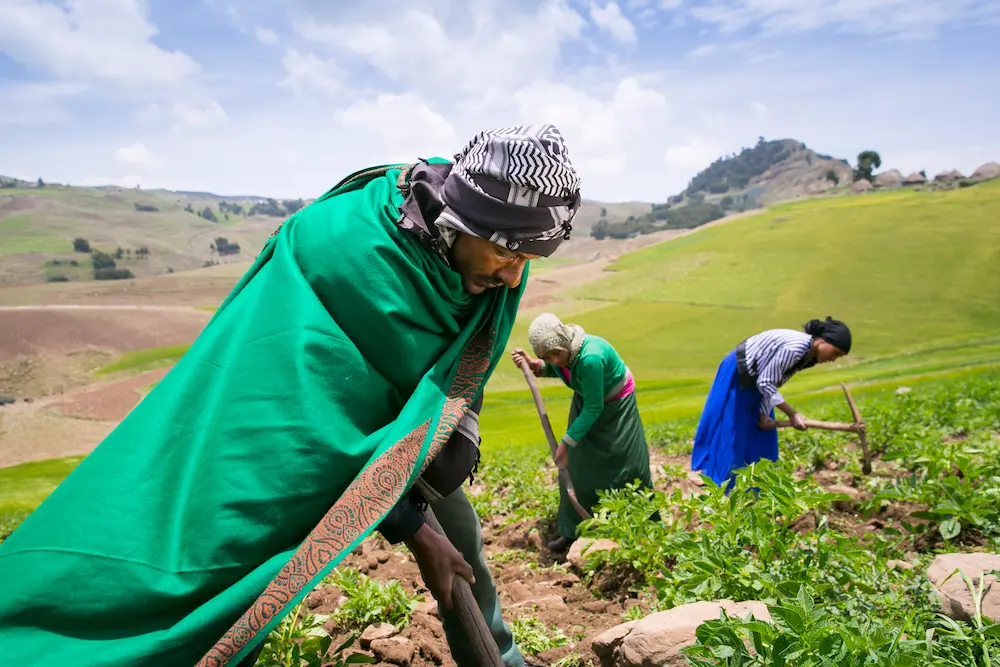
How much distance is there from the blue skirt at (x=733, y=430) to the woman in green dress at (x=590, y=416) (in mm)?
551

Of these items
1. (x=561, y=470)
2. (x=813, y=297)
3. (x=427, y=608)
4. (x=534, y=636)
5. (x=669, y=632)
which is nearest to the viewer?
(x=669, y=632)

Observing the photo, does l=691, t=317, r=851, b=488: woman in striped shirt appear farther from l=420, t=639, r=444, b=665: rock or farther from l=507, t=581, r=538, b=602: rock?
l=420, t=639, r=444, b=665: rock

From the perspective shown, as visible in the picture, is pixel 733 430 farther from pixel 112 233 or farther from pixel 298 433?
pixel 112 233

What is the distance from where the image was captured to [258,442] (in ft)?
5.13

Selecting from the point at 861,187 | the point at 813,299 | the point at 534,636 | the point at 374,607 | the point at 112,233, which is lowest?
the point at 534,636

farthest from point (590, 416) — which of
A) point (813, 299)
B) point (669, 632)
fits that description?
point (813, 299)

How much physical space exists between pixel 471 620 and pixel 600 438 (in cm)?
276

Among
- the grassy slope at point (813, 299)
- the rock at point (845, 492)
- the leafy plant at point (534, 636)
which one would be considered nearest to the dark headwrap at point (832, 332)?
the rock at point (845, 492)

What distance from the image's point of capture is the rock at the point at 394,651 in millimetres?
2568

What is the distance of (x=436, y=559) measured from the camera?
6.05 ft

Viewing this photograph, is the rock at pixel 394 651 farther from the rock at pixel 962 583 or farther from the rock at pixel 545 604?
the rock at pixel 962 583

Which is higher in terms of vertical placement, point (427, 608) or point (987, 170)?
point (987, 170)

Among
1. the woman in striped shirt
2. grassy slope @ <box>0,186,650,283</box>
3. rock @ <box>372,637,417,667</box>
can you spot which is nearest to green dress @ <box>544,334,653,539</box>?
the woman in striped shirt

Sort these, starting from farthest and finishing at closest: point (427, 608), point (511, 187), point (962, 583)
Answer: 1. point (427, 608)
2. point (962, 583)
3. point (511, 187)
